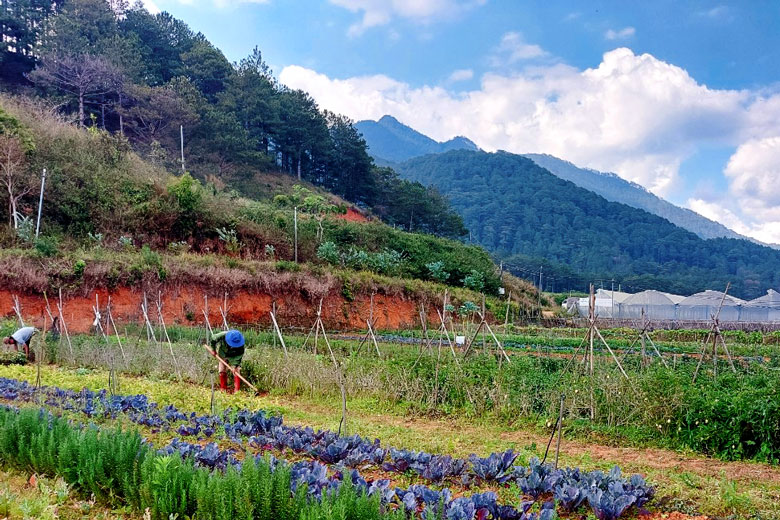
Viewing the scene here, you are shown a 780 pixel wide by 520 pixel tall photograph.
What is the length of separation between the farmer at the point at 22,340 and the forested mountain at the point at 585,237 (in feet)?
192

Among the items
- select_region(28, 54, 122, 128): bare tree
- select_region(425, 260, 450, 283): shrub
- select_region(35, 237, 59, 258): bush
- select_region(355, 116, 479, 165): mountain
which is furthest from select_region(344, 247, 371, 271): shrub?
select_region(355, 116, 479, 165): mountain

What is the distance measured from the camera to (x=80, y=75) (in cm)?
3306

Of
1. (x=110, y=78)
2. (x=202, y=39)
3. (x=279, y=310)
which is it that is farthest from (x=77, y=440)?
(x=202, y=39)

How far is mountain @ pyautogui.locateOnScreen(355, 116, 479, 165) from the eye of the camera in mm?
179000

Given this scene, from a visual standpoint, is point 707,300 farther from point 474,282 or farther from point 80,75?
point 80,75

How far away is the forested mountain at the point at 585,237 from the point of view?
7588cm

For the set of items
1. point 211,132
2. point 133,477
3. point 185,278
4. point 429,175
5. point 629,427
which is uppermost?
point 429,175

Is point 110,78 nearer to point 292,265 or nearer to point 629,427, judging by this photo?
point 292,265

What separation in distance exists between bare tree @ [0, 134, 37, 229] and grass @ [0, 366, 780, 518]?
14225 mm

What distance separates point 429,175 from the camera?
106625mm

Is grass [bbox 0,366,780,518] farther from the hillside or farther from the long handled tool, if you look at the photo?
the hillside

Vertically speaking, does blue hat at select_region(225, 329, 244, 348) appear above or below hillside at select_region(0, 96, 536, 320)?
below

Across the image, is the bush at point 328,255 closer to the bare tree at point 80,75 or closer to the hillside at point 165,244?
the hillside at point 165,244

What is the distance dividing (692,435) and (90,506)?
627cm
